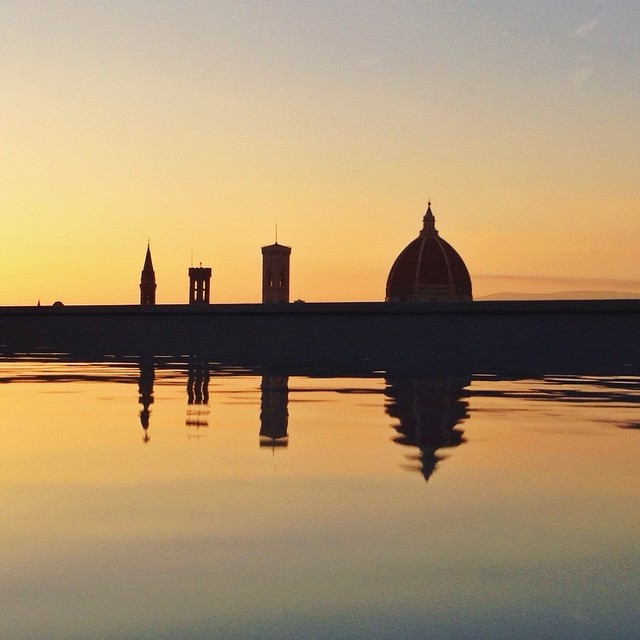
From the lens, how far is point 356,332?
6462 cm

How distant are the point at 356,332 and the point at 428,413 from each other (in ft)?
149

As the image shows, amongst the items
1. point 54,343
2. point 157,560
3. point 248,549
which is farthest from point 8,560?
point 54,343

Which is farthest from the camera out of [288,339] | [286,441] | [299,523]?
[288,339]

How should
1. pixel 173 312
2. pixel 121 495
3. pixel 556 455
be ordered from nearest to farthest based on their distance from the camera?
pixel 121 495 < pixel 556 455 < pixel 173 312

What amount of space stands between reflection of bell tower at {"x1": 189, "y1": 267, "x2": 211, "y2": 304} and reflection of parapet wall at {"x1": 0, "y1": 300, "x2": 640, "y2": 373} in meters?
110

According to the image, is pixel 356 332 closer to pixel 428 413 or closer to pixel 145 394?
pixel 145 394

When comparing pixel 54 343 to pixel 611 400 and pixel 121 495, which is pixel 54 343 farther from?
pixel 121 495

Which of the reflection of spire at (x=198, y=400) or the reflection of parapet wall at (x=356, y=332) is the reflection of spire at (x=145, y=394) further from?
the reflection of parapet wall at (x=356, y=332)

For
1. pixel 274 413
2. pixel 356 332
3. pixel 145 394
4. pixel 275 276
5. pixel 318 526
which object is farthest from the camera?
pixel 275 276

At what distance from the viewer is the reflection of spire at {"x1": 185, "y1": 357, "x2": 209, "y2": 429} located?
17.7m

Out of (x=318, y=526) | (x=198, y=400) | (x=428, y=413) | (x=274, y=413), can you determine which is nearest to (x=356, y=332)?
(x=198, y=400)

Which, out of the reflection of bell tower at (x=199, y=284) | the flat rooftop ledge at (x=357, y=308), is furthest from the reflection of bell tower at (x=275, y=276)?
the flat rooftop ledge at (x=357, y=308)

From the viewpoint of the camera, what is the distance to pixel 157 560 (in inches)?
296

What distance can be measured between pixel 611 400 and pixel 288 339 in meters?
43.7
